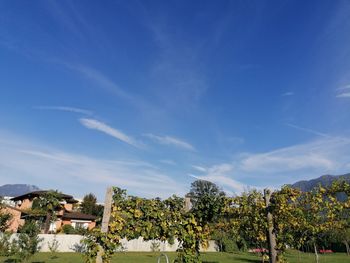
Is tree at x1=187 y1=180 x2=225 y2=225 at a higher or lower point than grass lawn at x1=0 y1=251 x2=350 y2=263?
higher

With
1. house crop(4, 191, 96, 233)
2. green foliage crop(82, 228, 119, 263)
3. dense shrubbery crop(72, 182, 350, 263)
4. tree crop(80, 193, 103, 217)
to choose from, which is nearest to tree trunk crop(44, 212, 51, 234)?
house crop(4, 191, 96, 233)

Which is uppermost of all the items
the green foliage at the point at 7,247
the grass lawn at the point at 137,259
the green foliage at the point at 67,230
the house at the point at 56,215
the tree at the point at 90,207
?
the tree at the point at 90,207

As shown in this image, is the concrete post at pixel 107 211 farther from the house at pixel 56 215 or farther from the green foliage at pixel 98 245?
the house at pixel 56 215

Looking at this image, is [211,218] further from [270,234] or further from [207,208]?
[270,234]

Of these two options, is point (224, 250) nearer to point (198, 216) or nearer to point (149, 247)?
point (149, 247)

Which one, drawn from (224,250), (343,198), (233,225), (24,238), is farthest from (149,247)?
(343,198)

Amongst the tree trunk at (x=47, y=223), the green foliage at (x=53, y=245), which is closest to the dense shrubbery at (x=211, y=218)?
the green foliage at (x=53, y=245)

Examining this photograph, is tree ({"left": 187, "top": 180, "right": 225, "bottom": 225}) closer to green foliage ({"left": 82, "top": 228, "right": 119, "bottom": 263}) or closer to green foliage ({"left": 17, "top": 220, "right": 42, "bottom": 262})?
green foliage ({"left": 82, "top": 228, "right": 119, "bottom": 263})

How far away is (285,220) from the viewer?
10.8m

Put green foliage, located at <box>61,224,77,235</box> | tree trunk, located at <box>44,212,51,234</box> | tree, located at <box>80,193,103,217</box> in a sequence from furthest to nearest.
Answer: tree, located at <box>80,193,103,217</box> → green foliage, located at <box>61,224,77,235</box> → tree trunk, located at <box>44,212,51,234</box>

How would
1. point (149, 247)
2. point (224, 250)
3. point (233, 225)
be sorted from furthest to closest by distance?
point (224, 250)
point (149, 247)
point (233, 225)

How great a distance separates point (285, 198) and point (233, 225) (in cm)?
264

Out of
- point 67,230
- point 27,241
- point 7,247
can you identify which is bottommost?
point 7,247

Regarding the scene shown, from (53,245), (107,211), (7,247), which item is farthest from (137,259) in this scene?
(107,211)
